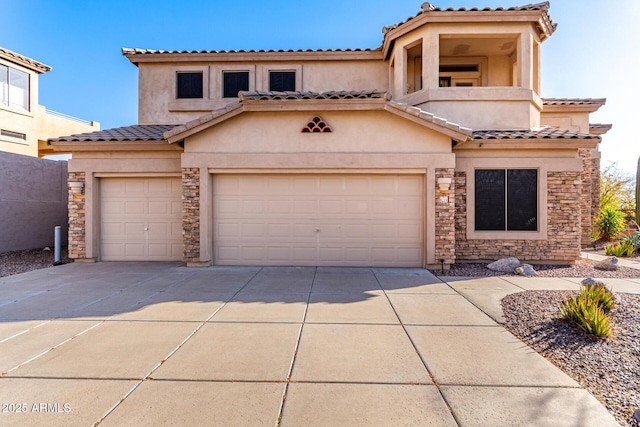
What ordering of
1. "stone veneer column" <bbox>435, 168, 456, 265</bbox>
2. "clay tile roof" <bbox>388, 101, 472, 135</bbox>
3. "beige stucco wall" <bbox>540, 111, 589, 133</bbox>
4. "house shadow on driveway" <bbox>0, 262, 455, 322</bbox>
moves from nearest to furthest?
"house shadow on driveway" <bbox>0, 262, 455, 322</bbox>
"clay tile roof" <bbox>388, 101, 472, 135</bbox>
"stone veneer column" <bbox>435, 168, 456, 265</bbox>
"beige stucco wall" <bbox>540, 111, 589, 133</bbox>

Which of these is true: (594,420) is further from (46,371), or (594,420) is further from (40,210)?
(40,210)

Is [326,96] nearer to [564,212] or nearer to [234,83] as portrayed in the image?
[234,83]

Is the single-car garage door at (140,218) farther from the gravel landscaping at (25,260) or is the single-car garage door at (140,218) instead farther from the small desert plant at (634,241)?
the small desert plant at (634,241)

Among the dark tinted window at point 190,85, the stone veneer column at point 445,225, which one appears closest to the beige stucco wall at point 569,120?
the stone veneer column at point 445,225

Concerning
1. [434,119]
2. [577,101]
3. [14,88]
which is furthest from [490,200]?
[14,88]

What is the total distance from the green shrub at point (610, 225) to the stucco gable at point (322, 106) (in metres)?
10.1

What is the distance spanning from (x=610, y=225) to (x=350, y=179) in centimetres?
1228

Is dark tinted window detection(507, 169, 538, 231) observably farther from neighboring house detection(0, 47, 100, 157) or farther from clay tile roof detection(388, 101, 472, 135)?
neighboring house detection(0, 47, 100, 157)

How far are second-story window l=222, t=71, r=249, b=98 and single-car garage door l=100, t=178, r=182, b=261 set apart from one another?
4620 millimetres

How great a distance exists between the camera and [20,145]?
19.0m

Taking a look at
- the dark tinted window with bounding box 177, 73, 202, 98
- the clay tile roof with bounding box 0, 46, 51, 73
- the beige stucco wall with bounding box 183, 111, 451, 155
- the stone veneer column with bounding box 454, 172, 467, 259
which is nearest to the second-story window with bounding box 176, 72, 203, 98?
the dark tinted window with bounding box 177, 73, 202, 98

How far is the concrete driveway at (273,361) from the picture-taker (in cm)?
288

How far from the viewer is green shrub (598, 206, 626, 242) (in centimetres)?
1379

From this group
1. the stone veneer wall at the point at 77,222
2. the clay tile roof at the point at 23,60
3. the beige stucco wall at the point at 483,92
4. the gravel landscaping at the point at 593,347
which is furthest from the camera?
the clay tile roof at the point at 23,60
